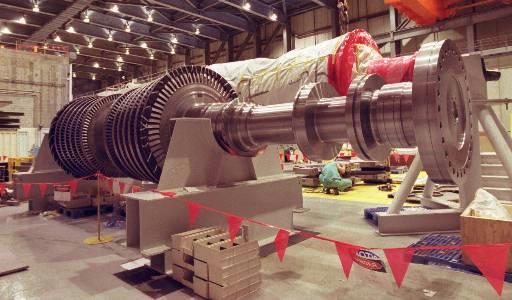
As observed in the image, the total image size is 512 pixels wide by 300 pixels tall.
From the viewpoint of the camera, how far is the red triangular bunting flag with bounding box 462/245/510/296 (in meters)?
1.91

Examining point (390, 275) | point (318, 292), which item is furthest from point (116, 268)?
point (390, 275)

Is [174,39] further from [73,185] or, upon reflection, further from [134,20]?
[73,185]

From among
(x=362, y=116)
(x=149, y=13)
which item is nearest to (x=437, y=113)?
(x=362, y=116)

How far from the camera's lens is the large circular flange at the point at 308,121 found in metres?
2.40

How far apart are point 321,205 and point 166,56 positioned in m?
18.3

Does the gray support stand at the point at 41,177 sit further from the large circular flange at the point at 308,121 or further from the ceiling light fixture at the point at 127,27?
the ceiling light fixture at the point at 127,27

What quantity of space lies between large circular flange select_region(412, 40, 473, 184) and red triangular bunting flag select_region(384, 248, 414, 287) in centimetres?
62

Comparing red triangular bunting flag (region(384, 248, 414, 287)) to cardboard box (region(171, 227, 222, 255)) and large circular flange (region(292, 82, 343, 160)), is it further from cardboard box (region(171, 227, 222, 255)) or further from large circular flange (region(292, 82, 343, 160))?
cardboard box (region(171, 227, 222, 255))

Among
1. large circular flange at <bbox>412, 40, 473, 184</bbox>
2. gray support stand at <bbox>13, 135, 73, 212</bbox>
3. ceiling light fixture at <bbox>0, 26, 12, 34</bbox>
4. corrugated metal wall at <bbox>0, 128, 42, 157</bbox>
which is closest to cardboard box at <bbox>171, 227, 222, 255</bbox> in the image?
large circular flange at <bbox>412, 40, 473, 184</bbox>

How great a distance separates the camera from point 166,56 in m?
21.6

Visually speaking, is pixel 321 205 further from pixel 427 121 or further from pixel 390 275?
pixel 427 121

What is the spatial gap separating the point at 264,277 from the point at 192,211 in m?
0.76

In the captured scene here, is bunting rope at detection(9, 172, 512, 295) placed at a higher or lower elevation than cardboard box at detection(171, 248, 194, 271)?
higher

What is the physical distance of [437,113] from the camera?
155cm
